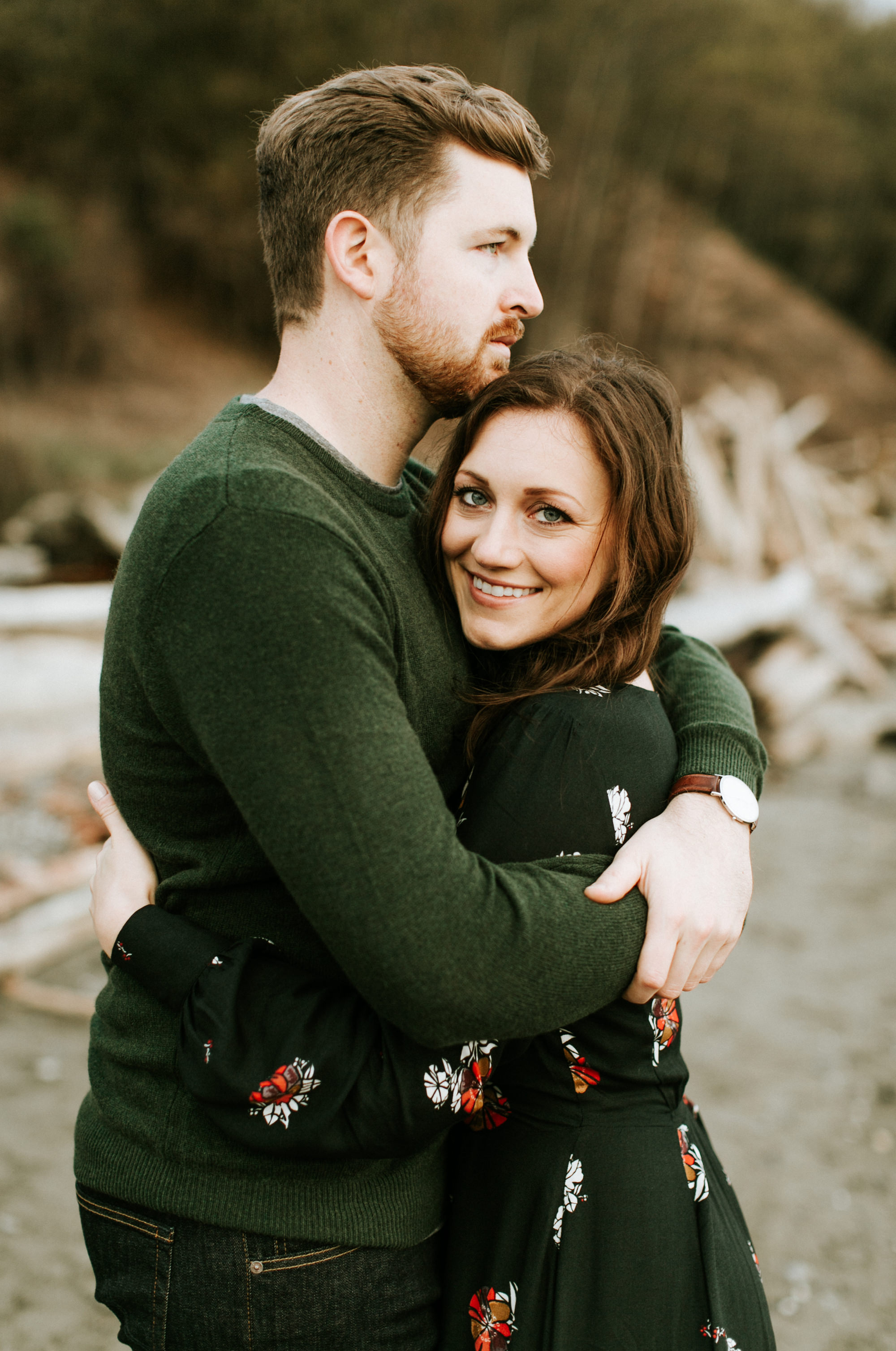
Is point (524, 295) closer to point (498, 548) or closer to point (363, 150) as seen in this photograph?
point (363, 150)

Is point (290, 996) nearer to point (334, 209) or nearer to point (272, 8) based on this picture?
point (334, 209)

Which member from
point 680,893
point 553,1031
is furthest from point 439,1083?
point 680,893

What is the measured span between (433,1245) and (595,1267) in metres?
0.30

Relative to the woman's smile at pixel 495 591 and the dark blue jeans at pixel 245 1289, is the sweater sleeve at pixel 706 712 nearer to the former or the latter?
the woman's smile at pixel 495 591

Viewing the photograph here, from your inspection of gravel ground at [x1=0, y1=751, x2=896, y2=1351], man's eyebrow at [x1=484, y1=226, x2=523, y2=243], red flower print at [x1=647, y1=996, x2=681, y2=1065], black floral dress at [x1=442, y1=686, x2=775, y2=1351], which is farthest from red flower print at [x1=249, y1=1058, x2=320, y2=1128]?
gravel ground at [x1=0, y1=751, x2=896, y2=1351]

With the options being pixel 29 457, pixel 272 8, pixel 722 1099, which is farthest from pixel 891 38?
pixel 722 1099

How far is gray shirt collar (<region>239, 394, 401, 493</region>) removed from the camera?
1.63 m

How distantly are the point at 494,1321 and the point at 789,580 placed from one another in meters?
10.0

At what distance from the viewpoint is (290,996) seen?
1449 mm

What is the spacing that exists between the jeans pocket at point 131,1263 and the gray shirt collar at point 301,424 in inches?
50.5

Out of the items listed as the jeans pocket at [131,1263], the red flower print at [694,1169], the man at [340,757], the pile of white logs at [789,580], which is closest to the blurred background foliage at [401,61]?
the pile of white logs at [789,580]

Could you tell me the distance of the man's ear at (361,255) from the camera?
1.77 meters

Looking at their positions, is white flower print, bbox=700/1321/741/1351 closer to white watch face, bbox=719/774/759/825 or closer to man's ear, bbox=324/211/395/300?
white watch face, bbox=719/774/759/825

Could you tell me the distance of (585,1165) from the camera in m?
1.62
